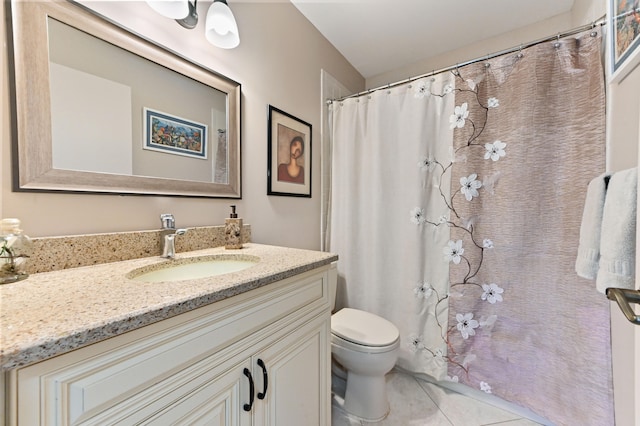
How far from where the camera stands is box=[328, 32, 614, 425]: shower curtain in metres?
1.15

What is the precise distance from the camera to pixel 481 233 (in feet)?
4.55

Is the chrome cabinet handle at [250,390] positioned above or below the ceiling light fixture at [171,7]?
below

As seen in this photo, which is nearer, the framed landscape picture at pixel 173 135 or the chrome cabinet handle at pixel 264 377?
the chrome cabinet handle at pixel 264 377

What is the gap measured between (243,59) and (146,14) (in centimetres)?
45

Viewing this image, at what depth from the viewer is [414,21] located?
1.70 m

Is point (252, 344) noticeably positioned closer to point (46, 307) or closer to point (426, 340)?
point (46, 307)

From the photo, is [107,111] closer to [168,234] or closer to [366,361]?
[168,234]

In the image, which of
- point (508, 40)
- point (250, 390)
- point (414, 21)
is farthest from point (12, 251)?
point (508, 40)

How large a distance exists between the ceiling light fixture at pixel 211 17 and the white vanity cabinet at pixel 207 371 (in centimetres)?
104

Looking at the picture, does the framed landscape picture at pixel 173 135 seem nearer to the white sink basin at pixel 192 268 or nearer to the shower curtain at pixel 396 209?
the white sink basin at pixel 192 268

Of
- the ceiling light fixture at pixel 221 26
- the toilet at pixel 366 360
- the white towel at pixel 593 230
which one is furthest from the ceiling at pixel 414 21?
the toilet at pixel 366 360

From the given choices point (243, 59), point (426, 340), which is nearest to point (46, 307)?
point (243, 59)

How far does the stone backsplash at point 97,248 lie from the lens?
0.70 meters

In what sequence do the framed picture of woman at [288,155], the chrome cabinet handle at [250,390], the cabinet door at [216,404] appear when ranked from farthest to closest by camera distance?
the framed picture of woman at [288,155] < the chrome cabinet handle at [250,390] < the cabinet door at [216,404]
